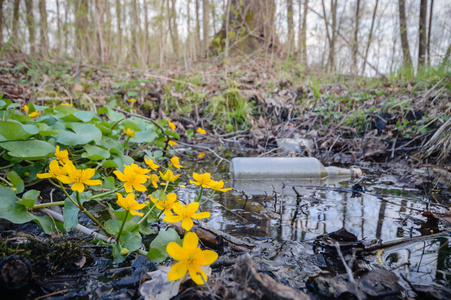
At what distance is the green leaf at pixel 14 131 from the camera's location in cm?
119

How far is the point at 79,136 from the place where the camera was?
1484mm

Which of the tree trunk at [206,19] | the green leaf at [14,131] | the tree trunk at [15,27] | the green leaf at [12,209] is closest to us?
the green leaf at [12,209]

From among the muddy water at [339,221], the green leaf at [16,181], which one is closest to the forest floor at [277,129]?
the muddy water at [339,221]

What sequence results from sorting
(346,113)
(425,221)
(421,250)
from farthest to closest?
(346,113) → (425,221) → (421,250)

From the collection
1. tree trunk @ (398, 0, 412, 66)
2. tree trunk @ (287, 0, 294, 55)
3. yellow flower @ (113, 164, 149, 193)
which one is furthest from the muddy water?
tree trunk @ (398, 0, 412, 66)

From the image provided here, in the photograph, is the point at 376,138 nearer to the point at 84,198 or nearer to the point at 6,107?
the point at 84,198

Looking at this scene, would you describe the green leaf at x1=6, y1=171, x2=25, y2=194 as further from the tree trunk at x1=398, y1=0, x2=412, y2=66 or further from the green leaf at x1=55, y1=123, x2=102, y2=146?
the tree trunk at x1=398, y1=0, x2=412, y2=66

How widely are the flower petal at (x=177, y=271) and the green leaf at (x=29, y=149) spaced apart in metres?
1.01

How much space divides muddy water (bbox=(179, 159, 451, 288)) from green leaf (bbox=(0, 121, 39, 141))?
2.80 ft

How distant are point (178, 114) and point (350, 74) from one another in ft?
11.4

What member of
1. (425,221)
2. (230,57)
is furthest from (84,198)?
(230,57)

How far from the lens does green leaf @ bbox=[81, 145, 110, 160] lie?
4.82ft

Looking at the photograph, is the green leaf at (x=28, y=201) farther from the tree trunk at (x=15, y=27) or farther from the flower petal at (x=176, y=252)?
the tree trunk at (x=15, y=27)

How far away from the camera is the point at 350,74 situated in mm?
5094
